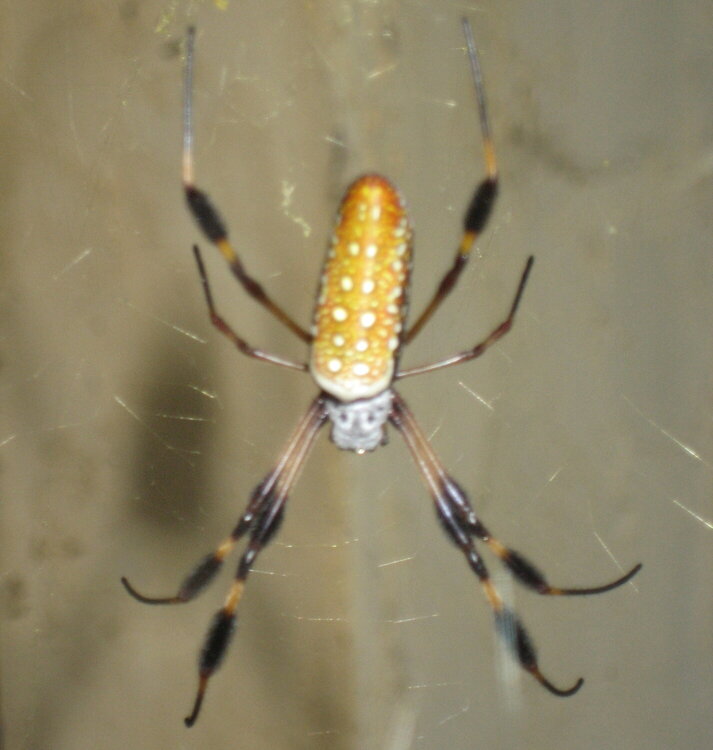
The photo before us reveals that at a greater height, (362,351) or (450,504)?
(362,351)

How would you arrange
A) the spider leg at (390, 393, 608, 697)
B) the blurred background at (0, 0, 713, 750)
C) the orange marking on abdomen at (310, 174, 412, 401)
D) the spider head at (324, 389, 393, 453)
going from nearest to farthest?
the orange marking on abdomen at (310, 174, 412, 401) < the spider head at (324, 389, 393, 453) < the spider leg at (390, 393, 608, 697) < the blurred background at (0, 0, 713, 750)

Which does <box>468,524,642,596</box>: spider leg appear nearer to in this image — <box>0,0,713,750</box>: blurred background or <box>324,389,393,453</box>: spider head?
<box>324,389,393,453</box>: spider head

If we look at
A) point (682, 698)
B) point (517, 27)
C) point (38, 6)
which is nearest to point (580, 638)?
point (682, 698)

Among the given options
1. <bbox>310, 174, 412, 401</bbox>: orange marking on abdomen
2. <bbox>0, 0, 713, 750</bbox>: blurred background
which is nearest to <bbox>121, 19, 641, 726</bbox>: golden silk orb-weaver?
<bbox>310, 174, 412, 401</bbox>: orange marking on abdomen

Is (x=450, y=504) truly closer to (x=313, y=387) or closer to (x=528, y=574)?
(x=528, y=574)

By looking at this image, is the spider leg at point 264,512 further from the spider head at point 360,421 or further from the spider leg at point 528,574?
the spider leg at point 528,574

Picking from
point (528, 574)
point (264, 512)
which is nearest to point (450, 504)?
point (528, 574)

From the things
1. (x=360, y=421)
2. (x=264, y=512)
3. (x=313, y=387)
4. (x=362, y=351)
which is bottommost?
(x=313, y=387)
